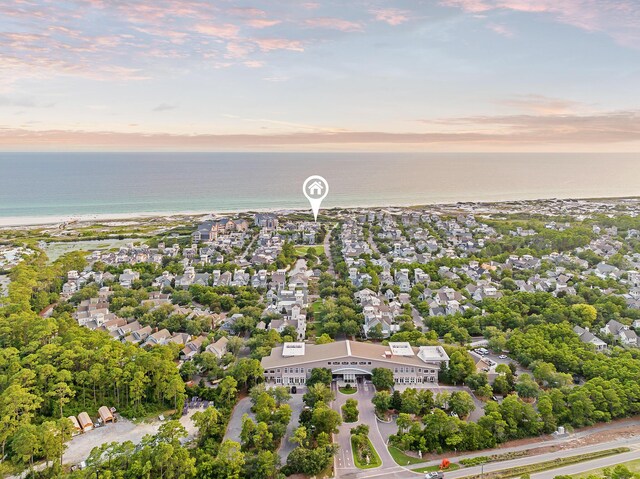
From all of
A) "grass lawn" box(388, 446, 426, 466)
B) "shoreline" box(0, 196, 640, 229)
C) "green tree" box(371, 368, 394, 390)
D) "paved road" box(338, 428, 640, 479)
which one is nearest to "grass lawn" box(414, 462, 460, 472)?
"paved road" box(338, 428, 640, 479)

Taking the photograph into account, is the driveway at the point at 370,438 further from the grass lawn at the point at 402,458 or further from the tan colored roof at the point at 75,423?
the tan colored roof at the point at 75,423

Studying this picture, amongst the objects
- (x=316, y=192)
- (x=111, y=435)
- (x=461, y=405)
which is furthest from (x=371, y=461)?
(x=316, y=192)

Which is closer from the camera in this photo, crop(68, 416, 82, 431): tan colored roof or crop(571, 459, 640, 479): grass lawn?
crop(571, 459, 640, 479): grass lawn

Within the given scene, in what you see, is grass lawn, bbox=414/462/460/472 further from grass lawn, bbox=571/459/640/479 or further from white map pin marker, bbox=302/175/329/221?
white map pin marker, bbox=302/175/329/221

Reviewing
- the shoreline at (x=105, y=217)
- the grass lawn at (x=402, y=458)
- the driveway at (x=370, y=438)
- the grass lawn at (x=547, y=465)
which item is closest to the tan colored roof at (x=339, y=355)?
the driveway at (x=370, y=438)

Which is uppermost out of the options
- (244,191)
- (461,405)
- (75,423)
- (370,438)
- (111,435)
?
(244,191)

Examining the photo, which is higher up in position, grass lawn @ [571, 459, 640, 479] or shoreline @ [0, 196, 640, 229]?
shoreline @ [0, 196, 640, 229]

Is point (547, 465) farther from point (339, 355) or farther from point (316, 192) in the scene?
point (316, 192)

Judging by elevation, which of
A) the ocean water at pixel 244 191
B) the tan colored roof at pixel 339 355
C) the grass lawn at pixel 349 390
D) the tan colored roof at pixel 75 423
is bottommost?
the grass lawn at pixel 349 390

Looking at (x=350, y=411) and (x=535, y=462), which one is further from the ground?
(x=350, y=411)
